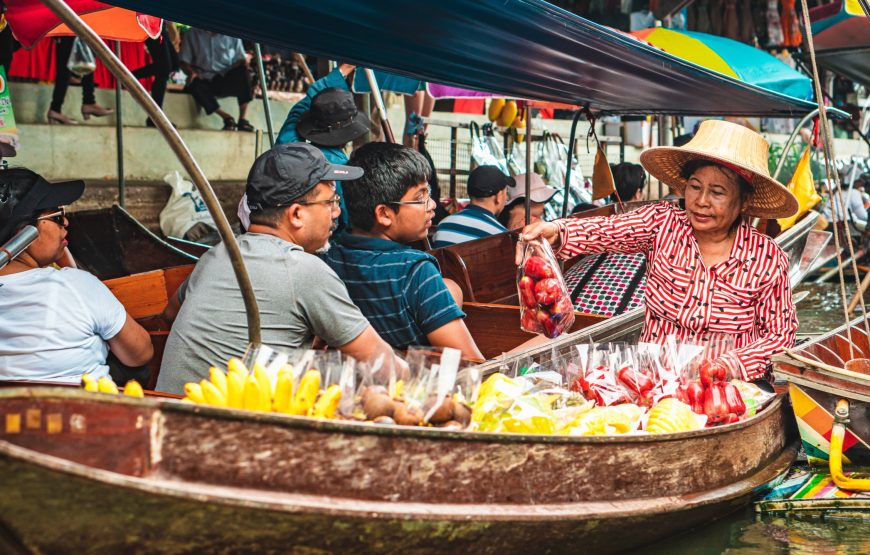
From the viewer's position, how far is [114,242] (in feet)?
16.3

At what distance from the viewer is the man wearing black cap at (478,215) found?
532cm

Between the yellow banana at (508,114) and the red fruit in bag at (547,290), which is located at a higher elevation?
the yellow banana at (508,114)

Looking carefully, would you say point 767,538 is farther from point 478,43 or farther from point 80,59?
point 80,59

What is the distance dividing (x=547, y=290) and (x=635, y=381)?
0.44m

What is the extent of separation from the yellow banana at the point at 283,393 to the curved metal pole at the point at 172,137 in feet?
0.95

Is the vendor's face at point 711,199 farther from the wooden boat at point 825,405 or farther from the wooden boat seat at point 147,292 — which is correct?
the wooden boat seat at point 147,292

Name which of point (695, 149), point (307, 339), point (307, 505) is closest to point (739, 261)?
point (695, 149)

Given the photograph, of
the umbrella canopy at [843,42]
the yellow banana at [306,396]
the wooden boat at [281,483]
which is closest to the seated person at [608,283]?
the wooden boat at [281,483]

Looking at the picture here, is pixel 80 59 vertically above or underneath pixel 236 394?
above

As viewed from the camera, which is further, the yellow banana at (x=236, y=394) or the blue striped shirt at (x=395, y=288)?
the blue striped shirt at (x=395, y=288)

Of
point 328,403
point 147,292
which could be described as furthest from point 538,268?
point 147,292

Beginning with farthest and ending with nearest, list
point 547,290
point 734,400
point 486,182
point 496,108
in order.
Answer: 1. point 496,108
2. point 486,182
3. point 547,290
4. point 734,400

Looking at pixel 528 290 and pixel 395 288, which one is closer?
pixel 395 288

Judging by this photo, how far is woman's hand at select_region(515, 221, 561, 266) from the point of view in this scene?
129 inches
